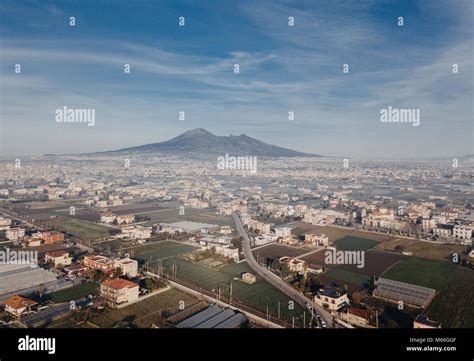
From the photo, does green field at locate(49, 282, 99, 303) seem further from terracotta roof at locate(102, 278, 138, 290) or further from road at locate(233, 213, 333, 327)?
road at locate(233, 213, 333, 327)

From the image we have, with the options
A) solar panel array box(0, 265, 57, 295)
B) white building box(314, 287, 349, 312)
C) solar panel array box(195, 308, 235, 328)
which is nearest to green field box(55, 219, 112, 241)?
solar panel array box(0, 265, 57, 295)

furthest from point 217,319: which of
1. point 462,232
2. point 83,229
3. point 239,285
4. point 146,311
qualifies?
point 462,232

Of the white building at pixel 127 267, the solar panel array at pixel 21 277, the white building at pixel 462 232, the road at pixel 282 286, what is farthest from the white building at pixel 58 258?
the white building at pixel 462 232

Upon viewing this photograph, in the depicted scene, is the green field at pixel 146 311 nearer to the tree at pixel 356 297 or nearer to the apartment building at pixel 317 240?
the tree at pixel 356 297

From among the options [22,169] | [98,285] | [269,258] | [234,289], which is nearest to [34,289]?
[98,285]

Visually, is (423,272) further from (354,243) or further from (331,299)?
(331,299)
